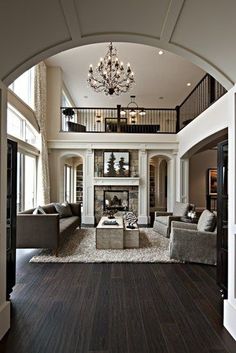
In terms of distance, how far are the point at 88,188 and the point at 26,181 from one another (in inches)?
102

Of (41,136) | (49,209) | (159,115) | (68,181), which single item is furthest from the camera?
(68,181)

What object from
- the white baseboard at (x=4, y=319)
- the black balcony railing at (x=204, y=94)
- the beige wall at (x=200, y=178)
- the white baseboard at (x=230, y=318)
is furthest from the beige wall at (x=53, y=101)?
the white baseboard at (x=230, y=318)

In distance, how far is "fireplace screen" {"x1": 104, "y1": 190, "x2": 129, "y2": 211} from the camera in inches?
376

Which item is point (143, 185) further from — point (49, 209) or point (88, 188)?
point (49, 209)

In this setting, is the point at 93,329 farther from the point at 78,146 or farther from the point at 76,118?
the point at 76,118

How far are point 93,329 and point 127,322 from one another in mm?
352

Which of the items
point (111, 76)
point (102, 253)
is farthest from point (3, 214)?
point (111, 76)

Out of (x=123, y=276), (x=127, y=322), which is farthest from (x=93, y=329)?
(x=123, y=276)

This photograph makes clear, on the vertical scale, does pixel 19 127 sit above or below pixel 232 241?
above

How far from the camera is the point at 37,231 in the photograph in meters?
4.66

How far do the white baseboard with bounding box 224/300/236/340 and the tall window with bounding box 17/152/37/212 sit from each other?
18.7 feet

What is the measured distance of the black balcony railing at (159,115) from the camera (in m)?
6.35

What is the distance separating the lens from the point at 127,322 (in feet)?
8.38

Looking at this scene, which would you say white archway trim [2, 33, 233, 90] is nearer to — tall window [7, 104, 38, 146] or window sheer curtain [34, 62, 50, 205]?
tall window [7, 104, 38, 146]
